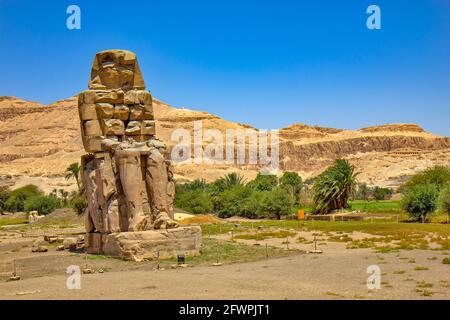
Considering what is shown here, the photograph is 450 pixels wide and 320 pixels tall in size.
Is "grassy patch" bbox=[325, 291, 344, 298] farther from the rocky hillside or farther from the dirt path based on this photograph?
the rocky hillside

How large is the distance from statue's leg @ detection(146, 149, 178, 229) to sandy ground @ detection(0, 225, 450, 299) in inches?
115

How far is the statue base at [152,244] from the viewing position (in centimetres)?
1753

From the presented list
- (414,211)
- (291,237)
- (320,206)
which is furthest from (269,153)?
(291,237)

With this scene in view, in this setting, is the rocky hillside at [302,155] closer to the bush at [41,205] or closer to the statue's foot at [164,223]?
the bush at [41,205]

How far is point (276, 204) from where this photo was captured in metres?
54.0

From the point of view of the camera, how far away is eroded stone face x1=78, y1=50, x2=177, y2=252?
63.2ft

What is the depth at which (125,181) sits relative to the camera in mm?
19109

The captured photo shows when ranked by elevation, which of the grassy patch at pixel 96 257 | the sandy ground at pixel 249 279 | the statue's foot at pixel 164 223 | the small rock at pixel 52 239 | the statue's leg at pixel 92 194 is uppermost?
the statue's leg at pixel 92 194

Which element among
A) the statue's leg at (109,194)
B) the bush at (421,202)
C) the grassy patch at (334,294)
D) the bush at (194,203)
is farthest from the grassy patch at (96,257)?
the bush at (194,203)

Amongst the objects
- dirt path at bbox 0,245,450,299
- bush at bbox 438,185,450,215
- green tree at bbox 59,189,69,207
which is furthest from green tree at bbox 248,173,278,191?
dirt path at bbox 0,245,450,299

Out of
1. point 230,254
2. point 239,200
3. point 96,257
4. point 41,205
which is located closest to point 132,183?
point 96,257

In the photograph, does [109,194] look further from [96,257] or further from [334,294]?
[334,294]

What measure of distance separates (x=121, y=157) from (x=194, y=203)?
41.0 m

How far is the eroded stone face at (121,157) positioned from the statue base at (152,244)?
62 centimetres
